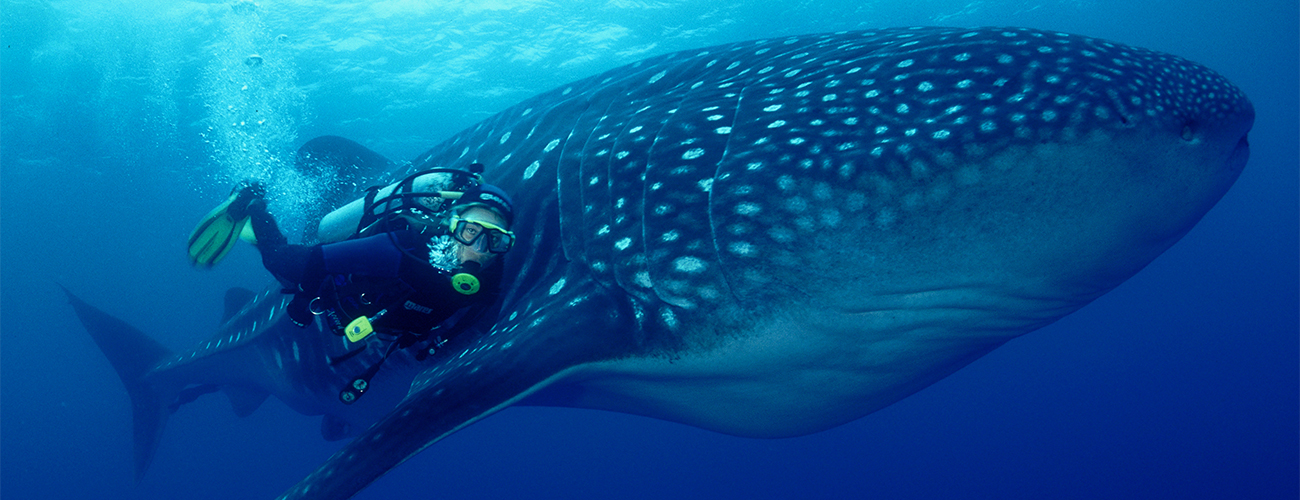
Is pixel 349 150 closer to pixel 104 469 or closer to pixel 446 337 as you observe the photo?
pixel 446 337

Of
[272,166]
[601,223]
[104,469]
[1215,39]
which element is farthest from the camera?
[104,469]

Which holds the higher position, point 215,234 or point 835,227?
point 215,234

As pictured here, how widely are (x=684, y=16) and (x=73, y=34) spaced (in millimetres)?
23079

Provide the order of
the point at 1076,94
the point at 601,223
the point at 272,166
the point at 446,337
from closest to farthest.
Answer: the point at 1076,94
the point at 601,223
the point at 446,337
the point at 272,166

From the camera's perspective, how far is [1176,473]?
22016 mm

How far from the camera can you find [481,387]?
2.43m

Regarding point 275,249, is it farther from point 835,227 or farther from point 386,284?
point 835,227

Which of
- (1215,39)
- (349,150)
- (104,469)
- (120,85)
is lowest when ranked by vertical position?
(104,469)

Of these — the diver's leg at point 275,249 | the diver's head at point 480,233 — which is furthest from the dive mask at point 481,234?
the diver's leg at point 275,249

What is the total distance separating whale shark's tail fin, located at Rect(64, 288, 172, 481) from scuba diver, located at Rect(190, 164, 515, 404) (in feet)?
21.3

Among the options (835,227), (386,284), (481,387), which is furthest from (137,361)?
(835,227)

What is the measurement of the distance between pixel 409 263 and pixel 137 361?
8062 millimetres

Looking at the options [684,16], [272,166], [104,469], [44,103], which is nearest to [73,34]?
[44,103]

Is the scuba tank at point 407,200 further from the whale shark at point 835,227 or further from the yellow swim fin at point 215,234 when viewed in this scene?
the yellow swim fin at point 215,234
